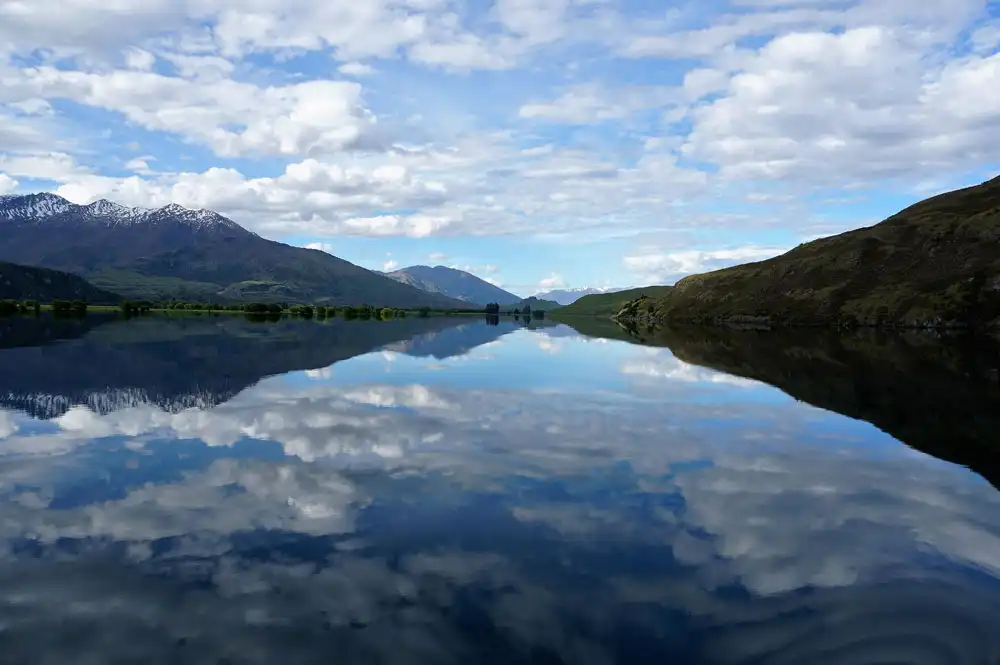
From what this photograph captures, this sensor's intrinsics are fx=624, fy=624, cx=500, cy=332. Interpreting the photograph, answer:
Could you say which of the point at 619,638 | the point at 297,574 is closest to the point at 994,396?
the point at 619,638

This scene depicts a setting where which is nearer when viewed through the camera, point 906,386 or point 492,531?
point 492,531

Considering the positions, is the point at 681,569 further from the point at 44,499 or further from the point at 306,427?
the point at 306,427

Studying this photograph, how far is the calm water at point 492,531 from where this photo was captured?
43.7 ft

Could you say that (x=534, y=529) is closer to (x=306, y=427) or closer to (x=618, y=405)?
(x=306, y=427)

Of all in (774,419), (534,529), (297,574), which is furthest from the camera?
(774,419)

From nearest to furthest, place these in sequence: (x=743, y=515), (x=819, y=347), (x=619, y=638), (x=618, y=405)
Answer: (x=619, y=638)
(x=743, y=515)
(x=618, y=405)
(x=819, y=347)

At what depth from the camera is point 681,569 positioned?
1705 centimetres

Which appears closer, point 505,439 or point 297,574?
point 297,574

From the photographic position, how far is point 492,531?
19859mm

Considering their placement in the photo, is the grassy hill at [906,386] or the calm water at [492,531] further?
the grassy hill at [906,386]

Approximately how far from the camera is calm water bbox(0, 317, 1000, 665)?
43.7ft

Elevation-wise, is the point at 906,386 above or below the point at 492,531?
above

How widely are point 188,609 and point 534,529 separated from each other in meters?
10.1

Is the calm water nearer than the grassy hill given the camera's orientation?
Yes
